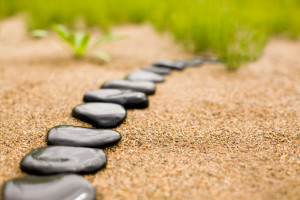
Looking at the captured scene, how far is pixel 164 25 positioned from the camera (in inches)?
135

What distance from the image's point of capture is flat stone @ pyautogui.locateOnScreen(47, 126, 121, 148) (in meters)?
1.13

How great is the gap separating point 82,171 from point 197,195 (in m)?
0.41

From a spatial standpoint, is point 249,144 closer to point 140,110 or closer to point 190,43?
point 140,110

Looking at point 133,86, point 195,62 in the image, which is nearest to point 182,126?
point 133,86

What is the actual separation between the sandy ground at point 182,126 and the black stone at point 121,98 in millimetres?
61

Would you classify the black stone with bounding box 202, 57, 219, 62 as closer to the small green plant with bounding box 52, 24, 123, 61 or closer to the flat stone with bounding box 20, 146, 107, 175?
the small green plant with bounding box 52, 24, 123, 61

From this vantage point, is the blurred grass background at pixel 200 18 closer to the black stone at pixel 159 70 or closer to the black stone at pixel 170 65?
the black stone at pixel 170 65

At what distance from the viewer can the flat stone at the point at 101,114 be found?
1307mm

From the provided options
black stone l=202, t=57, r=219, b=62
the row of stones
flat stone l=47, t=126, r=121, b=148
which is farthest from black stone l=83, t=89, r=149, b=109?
black stone l=202, t=57, r=219, b=62

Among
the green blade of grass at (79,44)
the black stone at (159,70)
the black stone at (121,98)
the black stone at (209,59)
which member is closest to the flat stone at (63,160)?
the black stone at (121,98)

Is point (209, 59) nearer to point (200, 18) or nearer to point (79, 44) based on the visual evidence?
point (200, 18)

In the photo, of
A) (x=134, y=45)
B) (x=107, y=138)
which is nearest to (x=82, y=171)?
(x=107, y=138)

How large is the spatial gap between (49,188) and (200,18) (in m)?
2.21

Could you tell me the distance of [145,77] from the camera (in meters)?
1.97
